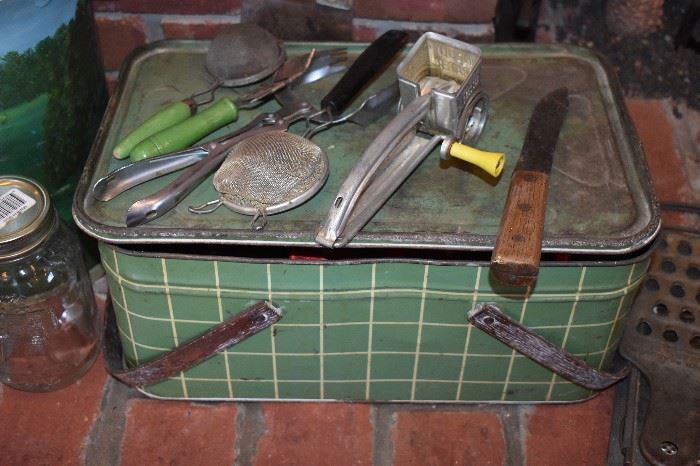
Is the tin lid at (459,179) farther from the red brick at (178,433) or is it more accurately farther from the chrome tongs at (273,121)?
the red brick at (178,433)

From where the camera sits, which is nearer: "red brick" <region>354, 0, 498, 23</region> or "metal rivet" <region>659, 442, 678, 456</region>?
"metal rivet" <region>659, 442, 678, 456</region>

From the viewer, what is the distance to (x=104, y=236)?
0.75 metres

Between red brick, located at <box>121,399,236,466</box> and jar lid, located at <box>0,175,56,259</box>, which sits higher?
jar lid, located at <box>0,175,56,259</box>

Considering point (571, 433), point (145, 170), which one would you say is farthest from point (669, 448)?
point (145, 170)

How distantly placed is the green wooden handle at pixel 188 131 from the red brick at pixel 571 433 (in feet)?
1.52

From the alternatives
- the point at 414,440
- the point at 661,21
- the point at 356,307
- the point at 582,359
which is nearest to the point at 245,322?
the point at 356,307

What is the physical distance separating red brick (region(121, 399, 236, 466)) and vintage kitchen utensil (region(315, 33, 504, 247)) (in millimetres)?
299

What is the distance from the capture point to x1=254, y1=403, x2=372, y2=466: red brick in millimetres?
891

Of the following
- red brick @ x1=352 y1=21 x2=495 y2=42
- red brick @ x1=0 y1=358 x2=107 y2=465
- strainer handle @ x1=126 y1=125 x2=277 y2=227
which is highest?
red brick @ x1=352 y1=21 x2=495 y2=42

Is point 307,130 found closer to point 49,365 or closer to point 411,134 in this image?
point 411,134

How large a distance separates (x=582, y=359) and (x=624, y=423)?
9 centimetres

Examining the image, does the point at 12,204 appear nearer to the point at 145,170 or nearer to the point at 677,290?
the point at 145,170

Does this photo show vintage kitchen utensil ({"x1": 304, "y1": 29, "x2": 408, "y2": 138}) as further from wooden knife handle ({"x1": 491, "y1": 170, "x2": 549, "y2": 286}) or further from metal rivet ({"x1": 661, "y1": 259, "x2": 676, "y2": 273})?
metal rivet ({"x1": 661, "y1": 259, "x2": 676, "y2": 273})

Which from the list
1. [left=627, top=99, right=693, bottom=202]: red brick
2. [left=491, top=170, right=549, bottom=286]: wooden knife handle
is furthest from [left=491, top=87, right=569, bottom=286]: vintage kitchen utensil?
[left=627, top=99, right=693, bottom=202]: red brick
